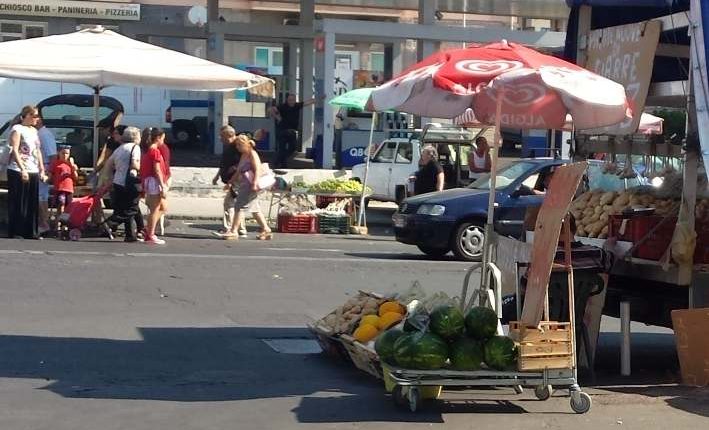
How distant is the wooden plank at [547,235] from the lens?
303 inches

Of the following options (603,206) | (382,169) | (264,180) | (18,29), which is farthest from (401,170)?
(18,29)

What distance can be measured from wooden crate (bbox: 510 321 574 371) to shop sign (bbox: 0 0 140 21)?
33040 mm

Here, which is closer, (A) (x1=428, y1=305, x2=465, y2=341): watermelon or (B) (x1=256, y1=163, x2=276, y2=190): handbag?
(A) (x1=428, y1=305, x2=465, y2=341): watermelon

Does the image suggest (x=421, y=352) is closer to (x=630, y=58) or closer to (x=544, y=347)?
(x=544, y=347)

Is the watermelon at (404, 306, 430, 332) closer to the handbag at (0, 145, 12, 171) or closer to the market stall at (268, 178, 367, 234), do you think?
the handbag at (0, 145, 12, 171)

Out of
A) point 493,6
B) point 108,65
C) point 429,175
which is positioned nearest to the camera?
Answer: point 108,65

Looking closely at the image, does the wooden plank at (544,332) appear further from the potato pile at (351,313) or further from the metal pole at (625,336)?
the potato pile at (351,313)

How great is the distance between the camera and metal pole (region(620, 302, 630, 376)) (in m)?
9.10

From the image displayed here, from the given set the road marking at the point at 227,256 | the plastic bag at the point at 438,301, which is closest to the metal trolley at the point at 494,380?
the plastic bag at the point at 438,301

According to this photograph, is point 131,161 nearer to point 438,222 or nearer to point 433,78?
point 438,222

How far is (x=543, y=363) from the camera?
770cm

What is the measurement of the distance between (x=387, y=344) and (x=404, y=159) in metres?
15.1

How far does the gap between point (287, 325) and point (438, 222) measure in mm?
6292

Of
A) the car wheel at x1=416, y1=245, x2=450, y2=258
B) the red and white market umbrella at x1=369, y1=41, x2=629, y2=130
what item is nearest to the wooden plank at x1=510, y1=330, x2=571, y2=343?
the red and white market umbrella at x1=369, y1=41, x2=629, y2=130
